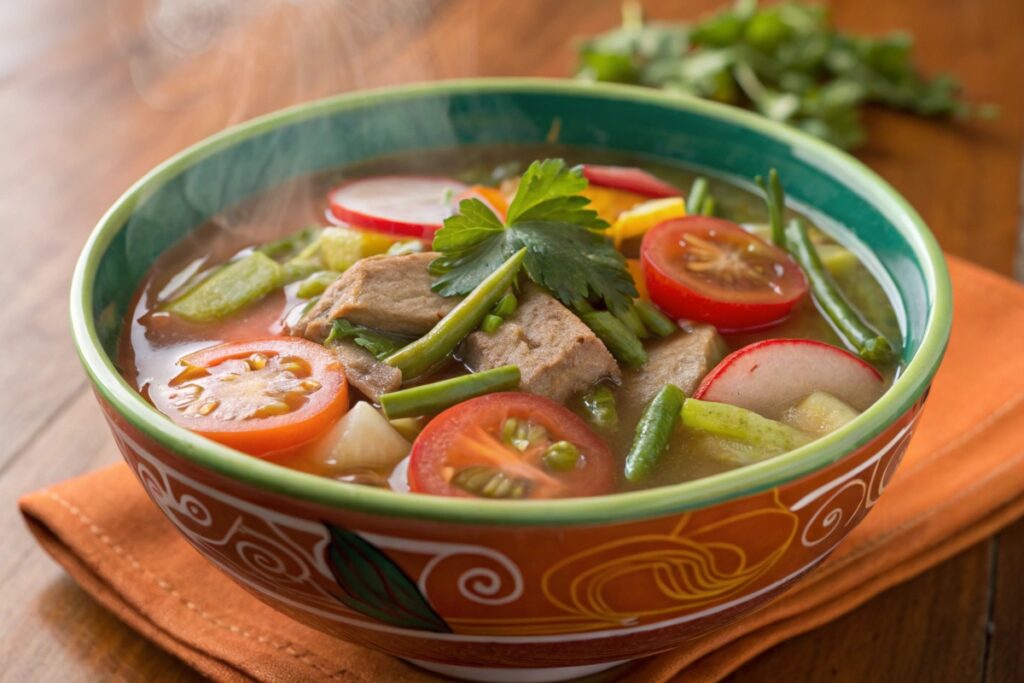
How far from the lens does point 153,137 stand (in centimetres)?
403

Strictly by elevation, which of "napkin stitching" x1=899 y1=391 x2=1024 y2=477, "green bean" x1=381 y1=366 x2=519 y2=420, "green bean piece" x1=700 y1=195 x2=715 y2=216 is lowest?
"napkin stitching" x1=899 y1=391 x2=1024 y2=477

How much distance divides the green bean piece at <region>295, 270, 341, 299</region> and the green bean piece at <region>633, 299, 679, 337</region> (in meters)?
0.64

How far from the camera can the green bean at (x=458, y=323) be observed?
220 cm

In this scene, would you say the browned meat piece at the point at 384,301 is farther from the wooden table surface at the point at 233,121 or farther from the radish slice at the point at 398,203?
the wooden table surface at the point at 233,121

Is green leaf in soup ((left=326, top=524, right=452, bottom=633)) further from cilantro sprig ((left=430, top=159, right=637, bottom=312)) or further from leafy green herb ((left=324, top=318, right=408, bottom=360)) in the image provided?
cilantro sprig ((left=430, top=159, right=637, bottom=312))

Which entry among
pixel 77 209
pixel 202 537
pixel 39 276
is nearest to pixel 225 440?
pixel 202 537

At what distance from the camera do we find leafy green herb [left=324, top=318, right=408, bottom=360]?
2.21 meters

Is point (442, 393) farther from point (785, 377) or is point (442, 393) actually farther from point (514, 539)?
point (785, 377)

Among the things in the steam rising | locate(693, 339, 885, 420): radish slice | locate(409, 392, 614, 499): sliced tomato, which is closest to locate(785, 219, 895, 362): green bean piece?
locate(693, 339, 885, 420): radish slice

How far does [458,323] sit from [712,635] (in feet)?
2.41

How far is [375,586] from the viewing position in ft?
5.46

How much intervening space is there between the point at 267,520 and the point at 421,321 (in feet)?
2.22

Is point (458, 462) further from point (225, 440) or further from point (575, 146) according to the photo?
point (575, 146)

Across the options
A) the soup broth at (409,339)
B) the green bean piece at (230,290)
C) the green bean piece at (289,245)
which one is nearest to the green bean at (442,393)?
the soup broth at (409,339)
